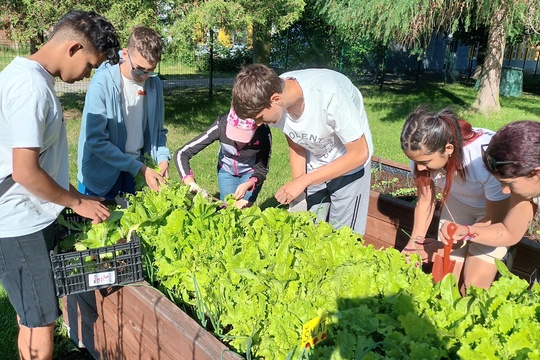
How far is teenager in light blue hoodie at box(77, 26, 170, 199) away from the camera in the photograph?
3.19m

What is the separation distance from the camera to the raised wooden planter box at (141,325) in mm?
2061

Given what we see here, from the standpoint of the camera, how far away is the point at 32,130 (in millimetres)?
2078

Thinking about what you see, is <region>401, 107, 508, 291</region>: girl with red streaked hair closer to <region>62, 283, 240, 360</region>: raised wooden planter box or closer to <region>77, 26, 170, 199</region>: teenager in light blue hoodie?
<region>62, 283, 240, 360</region>: raised wooden planter box

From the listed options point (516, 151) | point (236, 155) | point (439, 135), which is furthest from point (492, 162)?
point (236, 155)

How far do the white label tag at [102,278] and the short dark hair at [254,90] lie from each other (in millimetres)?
1044

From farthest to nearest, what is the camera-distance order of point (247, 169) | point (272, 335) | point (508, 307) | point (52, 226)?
point (247, 169) < point (52, 226) < point (272, 335) < point (508, 307)

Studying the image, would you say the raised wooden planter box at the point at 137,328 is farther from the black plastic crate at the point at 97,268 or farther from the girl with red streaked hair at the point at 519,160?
the girl with red streaked hair at the point at 519,160

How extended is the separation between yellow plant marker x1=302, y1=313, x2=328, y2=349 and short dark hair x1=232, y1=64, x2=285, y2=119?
3.98 ft

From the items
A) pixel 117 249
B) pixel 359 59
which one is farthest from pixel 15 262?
pixel 359 59

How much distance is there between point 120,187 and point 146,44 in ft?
3.71

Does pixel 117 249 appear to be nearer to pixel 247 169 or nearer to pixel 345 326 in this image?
pixel 345 326

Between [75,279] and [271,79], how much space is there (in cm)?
137

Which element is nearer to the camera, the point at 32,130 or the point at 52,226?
the point at 32,130

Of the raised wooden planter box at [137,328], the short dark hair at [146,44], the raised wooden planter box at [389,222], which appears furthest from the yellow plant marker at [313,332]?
the raised wooden planter box at [389,222]
